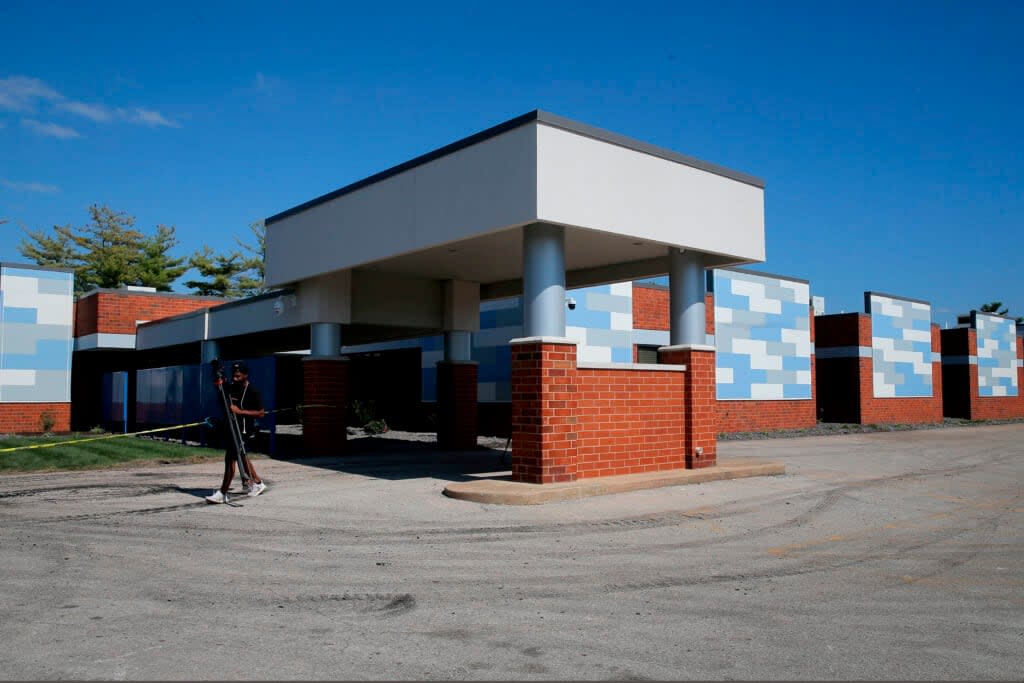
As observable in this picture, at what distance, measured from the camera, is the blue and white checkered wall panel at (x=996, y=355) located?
1628 inches

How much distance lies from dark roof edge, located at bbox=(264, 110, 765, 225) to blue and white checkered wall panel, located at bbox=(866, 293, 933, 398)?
22.0 metres

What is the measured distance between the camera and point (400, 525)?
940 centimetres

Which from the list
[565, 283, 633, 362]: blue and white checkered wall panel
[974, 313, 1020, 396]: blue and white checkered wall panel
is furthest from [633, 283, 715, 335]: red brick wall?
[974, 313, 1020, 396]: blue and white checkered wall panel

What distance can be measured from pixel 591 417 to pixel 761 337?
18.6m

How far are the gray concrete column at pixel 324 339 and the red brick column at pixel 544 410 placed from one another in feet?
23.7

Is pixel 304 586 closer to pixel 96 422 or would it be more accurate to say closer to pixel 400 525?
pixel 400 525

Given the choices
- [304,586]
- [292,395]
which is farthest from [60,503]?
[292,395]

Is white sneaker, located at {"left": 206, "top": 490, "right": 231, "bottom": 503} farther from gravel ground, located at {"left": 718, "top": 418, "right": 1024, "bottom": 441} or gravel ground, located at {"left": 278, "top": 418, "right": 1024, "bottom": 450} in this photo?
gravel ground, located at {"left": 718, "top": 418, "right": 1024, "bottom": 441}

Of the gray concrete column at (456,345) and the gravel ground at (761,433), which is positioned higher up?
the gray concrete column at (456,345)

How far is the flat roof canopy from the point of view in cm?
1147

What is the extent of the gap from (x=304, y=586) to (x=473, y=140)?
765 cm

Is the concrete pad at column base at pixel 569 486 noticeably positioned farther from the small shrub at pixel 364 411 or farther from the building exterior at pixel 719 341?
the small shrub at pixel 364 411

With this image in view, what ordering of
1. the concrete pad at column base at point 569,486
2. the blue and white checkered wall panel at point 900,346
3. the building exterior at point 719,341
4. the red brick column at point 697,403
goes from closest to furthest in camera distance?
the concrete pad at column base at point 569,486
the red brick column at point 697,403
the building exterior at point 719,341
the blue and white checkered wall panel at point 900,346

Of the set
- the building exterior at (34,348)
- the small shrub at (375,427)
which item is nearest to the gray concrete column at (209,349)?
the building exterior at (34,348)
